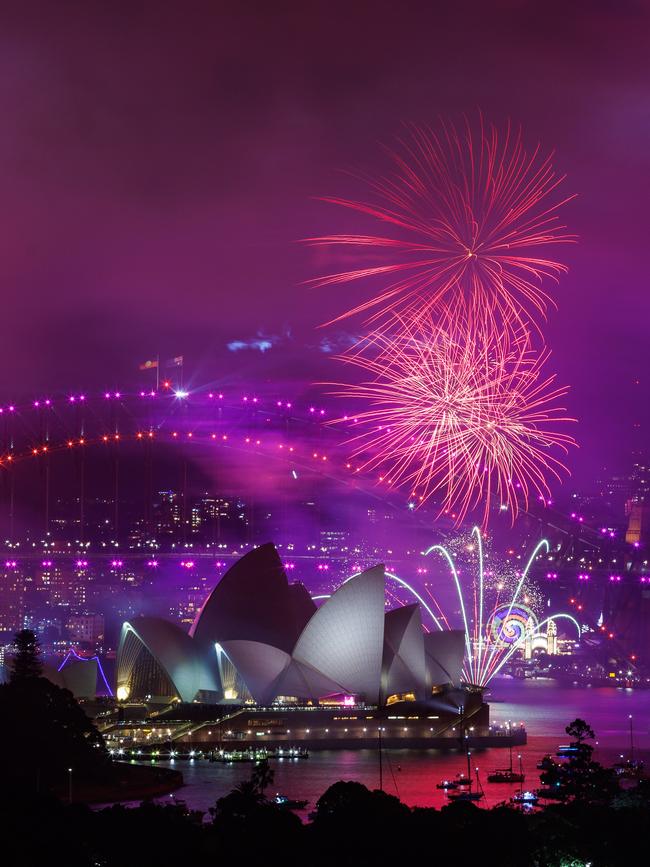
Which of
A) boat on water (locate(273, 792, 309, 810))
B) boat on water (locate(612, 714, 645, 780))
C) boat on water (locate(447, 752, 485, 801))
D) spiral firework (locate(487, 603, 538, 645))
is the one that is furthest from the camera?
spiral firework (locate(487, 603, 538, 645))

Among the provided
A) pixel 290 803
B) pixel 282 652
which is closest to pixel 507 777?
pixel 290 803

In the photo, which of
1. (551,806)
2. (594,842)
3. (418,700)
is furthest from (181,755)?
(594,842)

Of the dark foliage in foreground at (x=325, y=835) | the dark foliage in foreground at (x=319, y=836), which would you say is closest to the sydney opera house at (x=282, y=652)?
the dark foliage in foreground at (x=325, y=835)

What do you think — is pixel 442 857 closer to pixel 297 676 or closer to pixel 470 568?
pixel 297 676

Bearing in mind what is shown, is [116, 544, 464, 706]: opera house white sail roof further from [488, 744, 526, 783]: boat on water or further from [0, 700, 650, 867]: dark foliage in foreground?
[0, 700, 650, 867]: dark foliage in foreground

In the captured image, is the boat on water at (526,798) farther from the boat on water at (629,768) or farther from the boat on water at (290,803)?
the boat on water at (629,768)

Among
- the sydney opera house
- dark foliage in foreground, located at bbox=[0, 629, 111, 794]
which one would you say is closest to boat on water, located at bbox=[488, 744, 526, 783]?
dark foliage in foreground, located at bbox=[0, 629, 111, 794]
